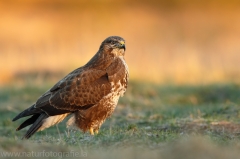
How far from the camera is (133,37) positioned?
91.0ft

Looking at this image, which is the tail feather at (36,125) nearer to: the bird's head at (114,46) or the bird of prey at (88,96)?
the bird of prey at (88,96)

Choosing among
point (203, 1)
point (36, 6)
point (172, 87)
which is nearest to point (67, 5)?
point (36, 6)

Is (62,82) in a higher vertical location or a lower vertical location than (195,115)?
higher

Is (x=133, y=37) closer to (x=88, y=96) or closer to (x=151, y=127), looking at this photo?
(x=151, y=127)

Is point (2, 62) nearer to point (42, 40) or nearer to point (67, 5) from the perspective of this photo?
point (42, 40)

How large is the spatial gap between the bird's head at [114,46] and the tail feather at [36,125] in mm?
1364

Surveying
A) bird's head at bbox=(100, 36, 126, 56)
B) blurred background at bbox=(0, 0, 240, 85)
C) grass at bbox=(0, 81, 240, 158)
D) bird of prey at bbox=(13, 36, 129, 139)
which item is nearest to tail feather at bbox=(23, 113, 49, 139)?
bird of prey at bbox=(13, 36, 129, 139)

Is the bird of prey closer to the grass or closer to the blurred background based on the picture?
the grass

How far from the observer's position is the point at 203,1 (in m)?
35.9

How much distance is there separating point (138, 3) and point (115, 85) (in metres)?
25.6

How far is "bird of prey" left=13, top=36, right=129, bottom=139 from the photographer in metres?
9.27

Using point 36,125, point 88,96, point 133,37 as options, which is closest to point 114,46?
point 88,96

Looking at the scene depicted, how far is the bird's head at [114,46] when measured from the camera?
9594mm

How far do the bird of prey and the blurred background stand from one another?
7262 mm
